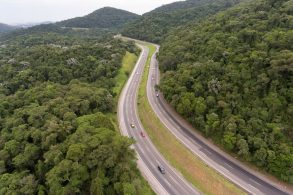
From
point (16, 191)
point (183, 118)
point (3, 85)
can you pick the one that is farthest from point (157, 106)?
point (3, 85)

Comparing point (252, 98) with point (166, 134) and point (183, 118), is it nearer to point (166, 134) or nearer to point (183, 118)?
point (183, 118)

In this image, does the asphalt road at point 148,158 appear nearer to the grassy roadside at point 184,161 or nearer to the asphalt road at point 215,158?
the grassy roadside at point 184,161

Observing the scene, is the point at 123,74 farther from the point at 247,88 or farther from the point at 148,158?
the point at 148,158

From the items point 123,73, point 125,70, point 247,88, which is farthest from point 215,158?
point 125,70

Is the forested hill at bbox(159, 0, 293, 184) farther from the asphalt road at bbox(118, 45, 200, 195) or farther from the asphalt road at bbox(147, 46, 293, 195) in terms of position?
the asphalt road at bbox(118, 45, 200, 195)

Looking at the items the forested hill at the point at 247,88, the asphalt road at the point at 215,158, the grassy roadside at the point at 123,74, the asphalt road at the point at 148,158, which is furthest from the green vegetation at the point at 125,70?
the forested hill at the point at 247,88
